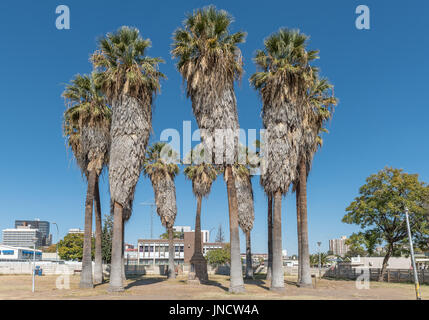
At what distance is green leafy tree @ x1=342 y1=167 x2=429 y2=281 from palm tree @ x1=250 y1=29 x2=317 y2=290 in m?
17.4

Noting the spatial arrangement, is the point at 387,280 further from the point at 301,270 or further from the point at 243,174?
the point at 243,174

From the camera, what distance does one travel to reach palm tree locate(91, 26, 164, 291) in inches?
1014

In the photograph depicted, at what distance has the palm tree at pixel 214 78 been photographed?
2514 centimetres

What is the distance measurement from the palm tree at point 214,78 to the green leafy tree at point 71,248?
81.8m

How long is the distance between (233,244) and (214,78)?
35.0 feet

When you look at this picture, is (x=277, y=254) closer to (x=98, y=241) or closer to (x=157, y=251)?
(x=98, y=241)

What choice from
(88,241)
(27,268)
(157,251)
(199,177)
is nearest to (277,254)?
(88,241)

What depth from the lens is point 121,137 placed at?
2616 centimetres

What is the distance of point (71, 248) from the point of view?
3841 inches

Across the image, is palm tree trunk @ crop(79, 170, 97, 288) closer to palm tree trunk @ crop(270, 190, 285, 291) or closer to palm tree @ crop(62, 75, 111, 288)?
palm tree @ crop(62, 75, 111, 288)

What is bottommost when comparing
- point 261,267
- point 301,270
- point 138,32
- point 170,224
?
point 261,267

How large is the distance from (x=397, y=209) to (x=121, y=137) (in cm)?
2835
